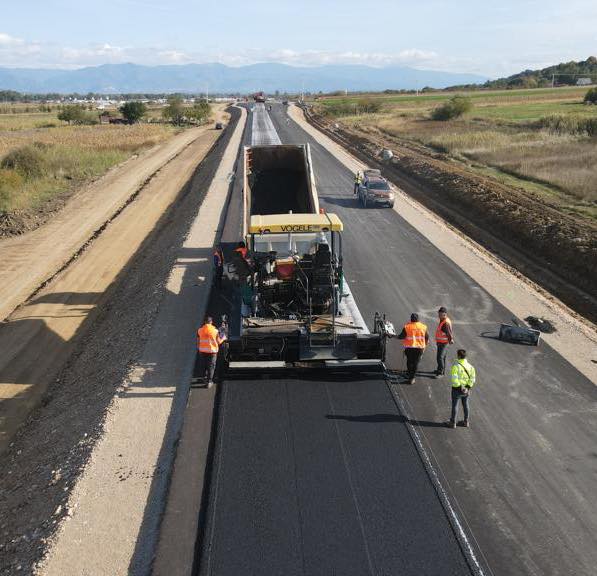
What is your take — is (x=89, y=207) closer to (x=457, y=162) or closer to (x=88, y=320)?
(x=88, y=320)

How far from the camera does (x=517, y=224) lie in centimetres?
2281

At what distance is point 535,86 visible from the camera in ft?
470

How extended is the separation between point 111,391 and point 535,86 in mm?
155439

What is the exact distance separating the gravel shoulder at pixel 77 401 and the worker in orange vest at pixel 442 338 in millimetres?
5802

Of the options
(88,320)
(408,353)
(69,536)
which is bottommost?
(88,320)

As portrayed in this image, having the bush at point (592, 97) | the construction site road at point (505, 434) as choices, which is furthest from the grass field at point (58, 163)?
the bush at point (592, 97)

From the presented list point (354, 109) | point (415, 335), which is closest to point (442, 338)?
point (415, 335)

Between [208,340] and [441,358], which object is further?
[441,358]

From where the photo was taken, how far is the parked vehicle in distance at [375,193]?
2677 centimetres

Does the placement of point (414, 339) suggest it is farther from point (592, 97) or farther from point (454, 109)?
point (592, 97)

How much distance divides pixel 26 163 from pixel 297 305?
1335 inches

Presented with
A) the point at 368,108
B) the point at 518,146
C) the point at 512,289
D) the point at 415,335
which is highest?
the point at 368,108

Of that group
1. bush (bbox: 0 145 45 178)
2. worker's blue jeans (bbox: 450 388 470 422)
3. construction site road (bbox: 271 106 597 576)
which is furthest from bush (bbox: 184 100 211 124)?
worker's blue jeans (bbox: 450 388 470 422)

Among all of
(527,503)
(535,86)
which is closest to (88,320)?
(527,503)
